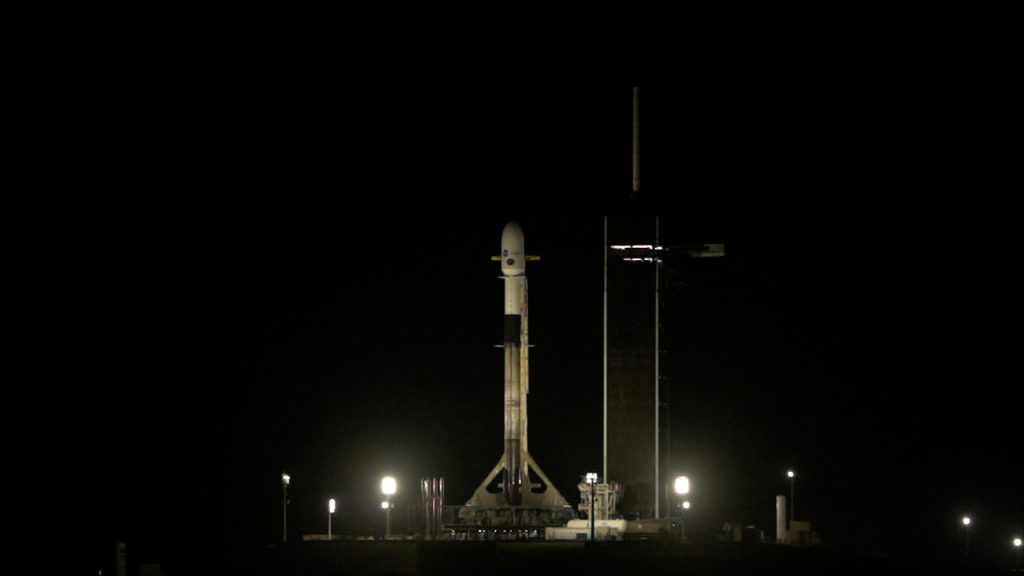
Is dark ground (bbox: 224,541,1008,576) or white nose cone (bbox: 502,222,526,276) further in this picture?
white nose cone (bbox: 502,222,526,276)

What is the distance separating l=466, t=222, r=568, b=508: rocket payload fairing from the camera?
3934cm

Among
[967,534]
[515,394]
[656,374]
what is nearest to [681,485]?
[656,374]

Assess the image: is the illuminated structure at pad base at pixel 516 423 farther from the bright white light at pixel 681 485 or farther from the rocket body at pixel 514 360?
the bright white light at pixel 681 485

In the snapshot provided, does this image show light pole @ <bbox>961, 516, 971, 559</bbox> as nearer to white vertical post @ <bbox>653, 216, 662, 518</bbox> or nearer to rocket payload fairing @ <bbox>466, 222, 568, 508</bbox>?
white vertical post @ <bbox>653, 216, 662, 518</bbox>

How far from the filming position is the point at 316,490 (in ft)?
199

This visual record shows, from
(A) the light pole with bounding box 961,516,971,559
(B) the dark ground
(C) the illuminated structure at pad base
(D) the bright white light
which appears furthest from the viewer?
(A) the light pole with bounding box 961,516,971,559

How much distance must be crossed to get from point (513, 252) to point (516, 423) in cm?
388

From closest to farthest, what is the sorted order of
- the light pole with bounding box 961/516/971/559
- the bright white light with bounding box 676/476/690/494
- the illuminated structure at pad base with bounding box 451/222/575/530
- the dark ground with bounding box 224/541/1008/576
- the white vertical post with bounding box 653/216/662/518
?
1. the dark ground with bounding box 224/541/1008/576
2. the bright white light with bounding box 676/476/690/494
3. the white vertical post with bounding box 653/216/662/518
4. the illuminated structure at pad base with bounding box 451/222/575/530
5. the light pole with bounding box 961/516/971/559

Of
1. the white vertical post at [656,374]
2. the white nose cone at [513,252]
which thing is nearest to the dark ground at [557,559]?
the white vertical post at [656,374]

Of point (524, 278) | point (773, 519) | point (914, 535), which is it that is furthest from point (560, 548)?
point (914, 535)

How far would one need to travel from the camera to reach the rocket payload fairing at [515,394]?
39.3 m

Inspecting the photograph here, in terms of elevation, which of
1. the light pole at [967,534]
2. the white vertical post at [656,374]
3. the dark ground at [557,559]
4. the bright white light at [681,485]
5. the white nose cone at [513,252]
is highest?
the white nose cone at [513,252]

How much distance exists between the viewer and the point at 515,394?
3959 centimetres

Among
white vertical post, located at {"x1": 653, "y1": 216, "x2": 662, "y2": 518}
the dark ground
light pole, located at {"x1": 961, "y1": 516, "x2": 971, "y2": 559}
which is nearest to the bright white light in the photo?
white vertical post, located at {"x1": 653, "y1": 216, "x2": 662, "y2": 518}
